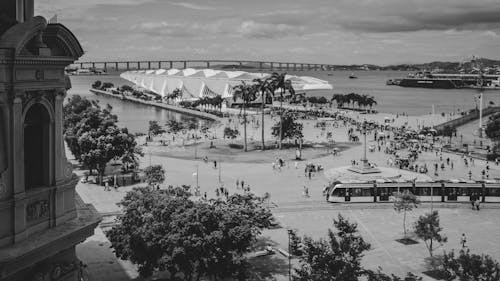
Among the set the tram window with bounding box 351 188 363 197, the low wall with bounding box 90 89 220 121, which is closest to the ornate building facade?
the tram window with bounding box 351 188 363 197

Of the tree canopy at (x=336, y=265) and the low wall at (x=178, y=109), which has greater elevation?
the low wall at (x=178, y=109)

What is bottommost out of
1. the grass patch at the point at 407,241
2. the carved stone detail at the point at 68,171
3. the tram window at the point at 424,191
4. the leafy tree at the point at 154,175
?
the grass patch at the point at 407,241

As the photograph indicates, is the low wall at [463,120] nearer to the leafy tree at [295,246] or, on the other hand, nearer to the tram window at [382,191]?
the tram window at [382,191]

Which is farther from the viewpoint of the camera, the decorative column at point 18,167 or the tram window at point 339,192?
the tram window at point 339,192

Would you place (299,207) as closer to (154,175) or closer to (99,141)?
(154,175)

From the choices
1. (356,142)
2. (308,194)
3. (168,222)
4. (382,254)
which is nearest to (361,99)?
(356,142)

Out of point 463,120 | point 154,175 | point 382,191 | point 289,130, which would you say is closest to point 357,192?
point 382,191

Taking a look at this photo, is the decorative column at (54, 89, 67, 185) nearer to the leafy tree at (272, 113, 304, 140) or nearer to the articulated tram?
the articulated tram

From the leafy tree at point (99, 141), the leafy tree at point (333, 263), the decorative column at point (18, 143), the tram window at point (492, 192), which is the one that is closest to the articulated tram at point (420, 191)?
the tram window at point (492, 192)
